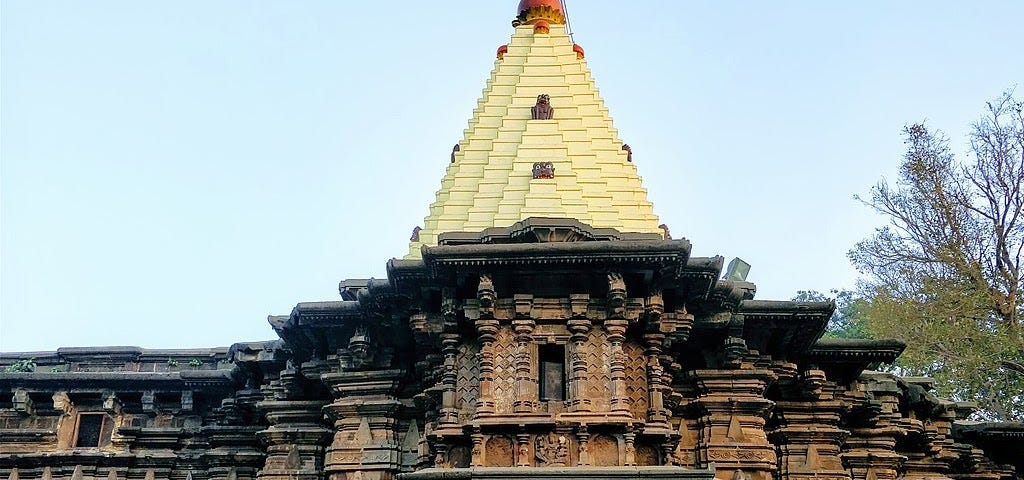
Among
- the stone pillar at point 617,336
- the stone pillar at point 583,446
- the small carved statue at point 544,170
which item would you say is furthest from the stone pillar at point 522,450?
the small carved statue at point 544,170

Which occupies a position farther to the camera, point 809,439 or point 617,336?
point 809,439

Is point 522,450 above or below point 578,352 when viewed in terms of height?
below

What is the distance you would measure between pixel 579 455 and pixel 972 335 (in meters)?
12.6

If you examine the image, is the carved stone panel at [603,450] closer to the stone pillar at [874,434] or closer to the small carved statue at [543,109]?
the stone pillar at [874,434]

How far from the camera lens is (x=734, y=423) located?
40.3 feet

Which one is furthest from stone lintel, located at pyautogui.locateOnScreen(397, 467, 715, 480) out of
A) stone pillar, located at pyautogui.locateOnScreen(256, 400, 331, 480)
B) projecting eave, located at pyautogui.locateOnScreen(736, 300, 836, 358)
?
stone pillar, located at pyautogui.locateOnScreen(256, 400, 331, 480)

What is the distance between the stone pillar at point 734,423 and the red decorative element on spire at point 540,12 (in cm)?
699

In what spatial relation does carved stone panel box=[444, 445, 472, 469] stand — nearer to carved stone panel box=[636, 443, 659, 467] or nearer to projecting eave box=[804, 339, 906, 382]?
carved stone panel box=[636, 443, 659, 467]

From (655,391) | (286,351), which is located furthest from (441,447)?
(286,351)

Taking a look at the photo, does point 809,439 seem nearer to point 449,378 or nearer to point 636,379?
point 636,379

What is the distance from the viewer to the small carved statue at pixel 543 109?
575 inches

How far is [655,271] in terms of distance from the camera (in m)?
11.0

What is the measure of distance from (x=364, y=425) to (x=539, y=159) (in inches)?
168

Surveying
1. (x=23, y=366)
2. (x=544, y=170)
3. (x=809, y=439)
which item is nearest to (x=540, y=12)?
(x=544, y=170)
